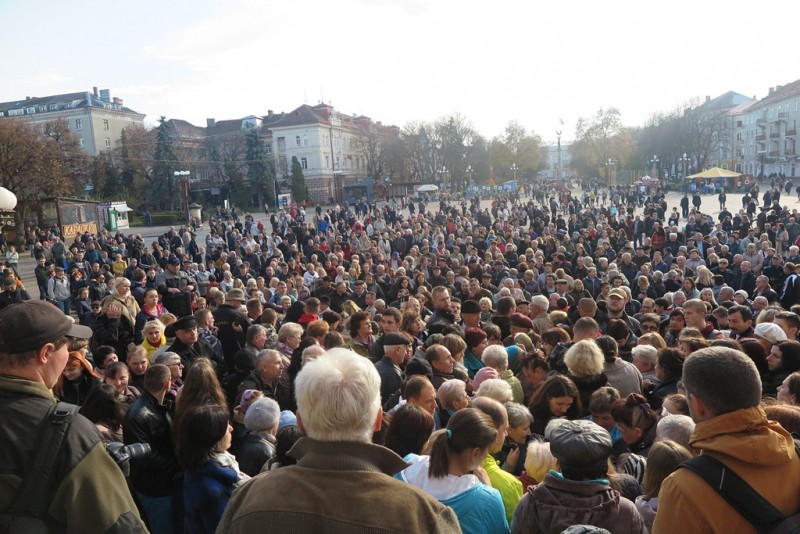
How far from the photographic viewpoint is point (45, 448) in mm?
1761

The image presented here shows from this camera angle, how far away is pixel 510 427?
12.1 feet

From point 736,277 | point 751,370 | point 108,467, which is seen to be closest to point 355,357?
point 108,467

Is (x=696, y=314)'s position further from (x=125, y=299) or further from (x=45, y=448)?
(x=125, y=299)

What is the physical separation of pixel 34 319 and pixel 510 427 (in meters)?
2.69

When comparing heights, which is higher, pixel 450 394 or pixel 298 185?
pixel 298 185

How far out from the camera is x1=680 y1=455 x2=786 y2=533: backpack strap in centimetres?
182

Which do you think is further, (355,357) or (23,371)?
(23,371)

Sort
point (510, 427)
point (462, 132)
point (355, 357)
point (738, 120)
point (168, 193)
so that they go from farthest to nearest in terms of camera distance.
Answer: point (738, 120) < point (462, 132) < point (168, 193) < point (510, 427) < point (355, 357)

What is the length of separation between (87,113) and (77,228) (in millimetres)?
51611

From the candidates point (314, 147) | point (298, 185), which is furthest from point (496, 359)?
point (314, 147)

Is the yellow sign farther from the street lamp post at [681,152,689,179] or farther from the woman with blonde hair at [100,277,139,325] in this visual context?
the street lamp post at [681,152,689,179]

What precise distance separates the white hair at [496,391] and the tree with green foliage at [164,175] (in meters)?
59.0

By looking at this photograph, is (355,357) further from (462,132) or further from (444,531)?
(462,132)

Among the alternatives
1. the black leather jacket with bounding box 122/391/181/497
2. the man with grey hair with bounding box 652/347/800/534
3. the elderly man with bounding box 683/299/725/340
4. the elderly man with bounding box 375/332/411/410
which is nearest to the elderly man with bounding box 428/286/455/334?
the elderly man with bounding box 375/332/411/410
